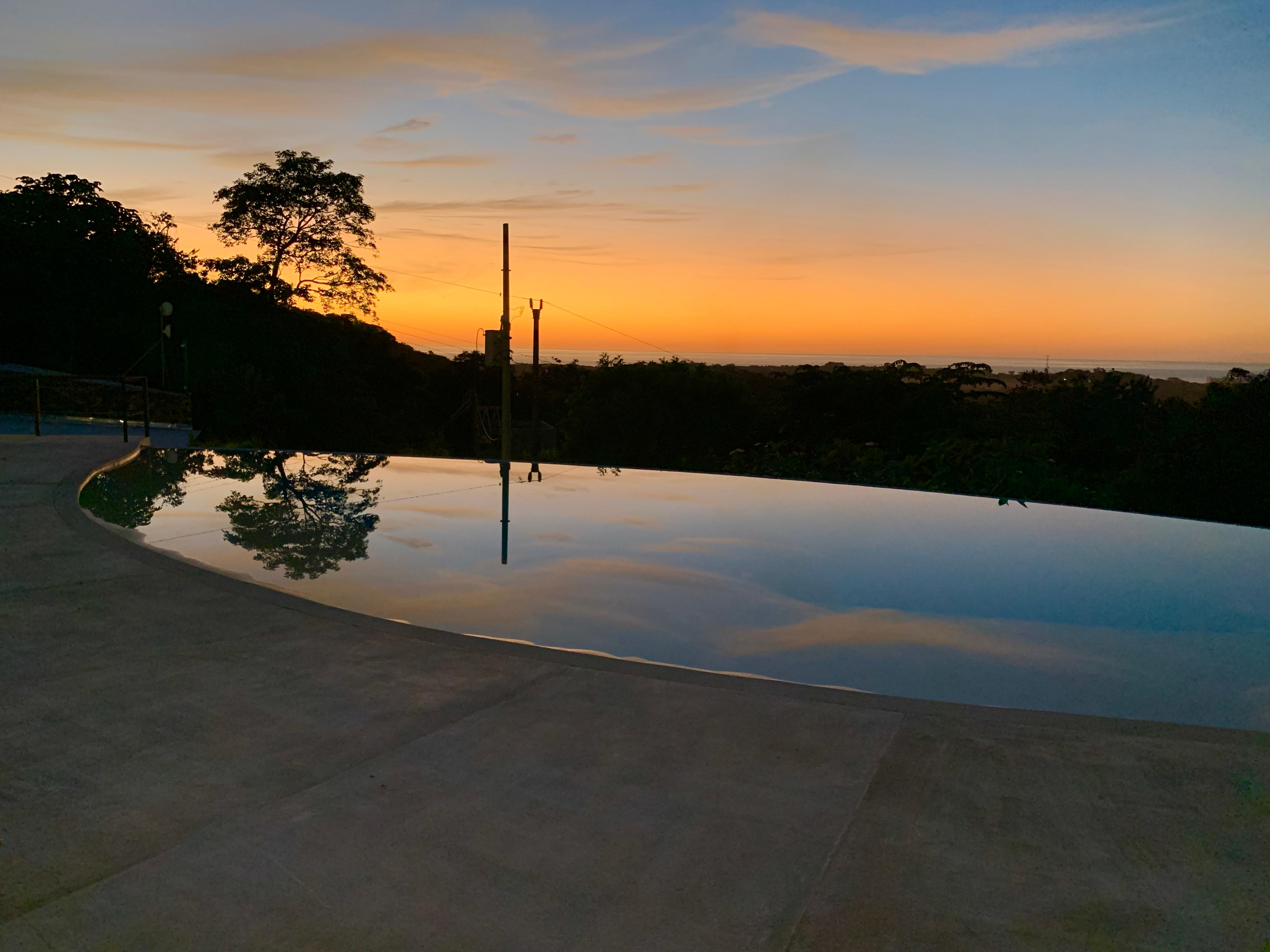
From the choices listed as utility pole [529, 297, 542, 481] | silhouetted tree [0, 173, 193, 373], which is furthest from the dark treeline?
utility pole [529, 297, 542, 481]

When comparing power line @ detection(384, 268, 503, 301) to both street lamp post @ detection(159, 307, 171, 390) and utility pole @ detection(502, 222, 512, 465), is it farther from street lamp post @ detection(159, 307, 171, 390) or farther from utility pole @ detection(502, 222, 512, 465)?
street lamp post @ detection(159, 307, 171, 390)

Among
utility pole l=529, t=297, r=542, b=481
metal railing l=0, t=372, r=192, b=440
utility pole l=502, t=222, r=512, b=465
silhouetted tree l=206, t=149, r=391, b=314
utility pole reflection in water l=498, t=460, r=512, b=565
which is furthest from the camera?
silhouetted tree l=206, t=149, r=391, b=314

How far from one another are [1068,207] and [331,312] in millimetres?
25187

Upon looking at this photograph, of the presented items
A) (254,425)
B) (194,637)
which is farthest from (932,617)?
(254,425)

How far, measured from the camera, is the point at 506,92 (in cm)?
1591

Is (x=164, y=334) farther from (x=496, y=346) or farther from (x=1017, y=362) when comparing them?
(x=1017, y=362)

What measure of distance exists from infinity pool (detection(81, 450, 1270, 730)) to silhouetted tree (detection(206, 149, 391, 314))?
23.1 metres

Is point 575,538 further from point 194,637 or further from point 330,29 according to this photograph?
point 330,29

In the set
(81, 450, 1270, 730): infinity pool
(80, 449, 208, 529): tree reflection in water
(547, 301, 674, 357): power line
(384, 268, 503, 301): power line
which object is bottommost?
(81, 450, 1270, 730): infinity pool

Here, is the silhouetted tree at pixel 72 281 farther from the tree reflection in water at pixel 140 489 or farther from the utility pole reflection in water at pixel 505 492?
the utility pole reflection in water at pixel 505 492

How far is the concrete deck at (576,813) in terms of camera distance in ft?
7.01

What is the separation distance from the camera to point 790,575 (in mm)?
6582

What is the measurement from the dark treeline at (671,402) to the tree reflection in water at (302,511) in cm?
556

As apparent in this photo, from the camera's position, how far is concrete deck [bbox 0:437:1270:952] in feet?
7.01
